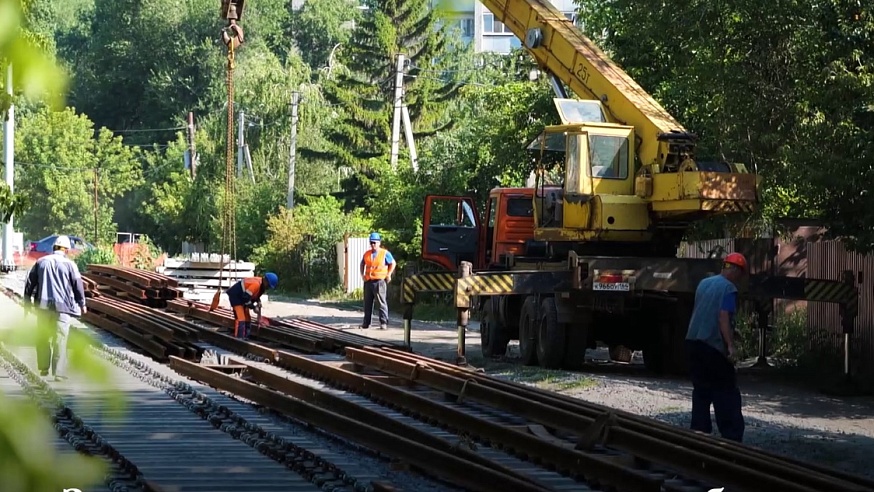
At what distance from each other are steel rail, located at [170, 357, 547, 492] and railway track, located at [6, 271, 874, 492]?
0.01m

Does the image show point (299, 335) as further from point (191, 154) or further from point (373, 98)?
point (191, 154)

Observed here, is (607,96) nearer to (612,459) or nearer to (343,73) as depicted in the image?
(612,459)

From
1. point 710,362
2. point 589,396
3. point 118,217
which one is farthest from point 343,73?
point 710,362

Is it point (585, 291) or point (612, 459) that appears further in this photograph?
point (585, 291)

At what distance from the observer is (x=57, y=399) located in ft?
41.2

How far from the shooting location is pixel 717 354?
11125 mm

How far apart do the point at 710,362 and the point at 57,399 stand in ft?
20.7

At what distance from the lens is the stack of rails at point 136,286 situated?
1206 inches

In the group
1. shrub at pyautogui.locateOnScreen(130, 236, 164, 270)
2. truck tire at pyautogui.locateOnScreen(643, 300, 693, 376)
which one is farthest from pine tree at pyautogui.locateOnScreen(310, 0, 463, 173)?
truck tire at pyautogui.locateOnScreen(643, 300, 693, 376)

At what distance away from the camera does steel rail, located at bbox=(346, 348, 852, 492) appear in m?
8.37

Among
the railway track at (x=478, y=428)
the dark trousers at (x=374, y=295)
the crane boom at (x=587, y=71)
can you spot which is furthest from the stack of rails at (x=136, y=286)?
the crane boom at (x=587, y=71)

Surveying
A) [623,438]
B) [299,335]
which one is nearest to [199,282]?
[299,335]

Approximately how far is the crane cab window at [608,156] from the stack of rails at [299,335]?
4362 millimetres

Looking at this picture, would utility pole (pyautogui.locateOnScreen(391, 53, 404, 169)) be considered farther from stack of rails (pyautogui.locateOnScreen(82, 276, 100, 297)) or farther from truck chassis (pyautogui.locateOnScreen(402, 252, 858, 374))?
truck chassis (pyautogui.locateOnScreen(402, 252, 858, 374))
